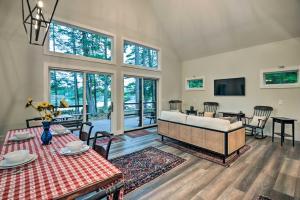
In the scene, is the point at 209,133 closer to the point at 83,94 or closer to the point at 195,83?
the point at 83,94

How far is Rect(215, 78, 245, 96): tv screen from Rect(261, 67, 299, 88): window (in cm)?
69

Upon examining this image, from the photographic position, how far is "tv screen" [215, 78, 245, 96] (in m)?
5.78

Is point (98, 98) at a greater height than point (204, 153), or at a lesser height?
greater

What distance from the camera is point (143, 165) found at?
10.0 ft

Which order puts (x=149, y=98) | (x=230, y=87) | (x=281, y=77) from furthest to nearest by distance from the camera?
(x=149, y=98) → (x=230, y=87) → (x=281, y=77)

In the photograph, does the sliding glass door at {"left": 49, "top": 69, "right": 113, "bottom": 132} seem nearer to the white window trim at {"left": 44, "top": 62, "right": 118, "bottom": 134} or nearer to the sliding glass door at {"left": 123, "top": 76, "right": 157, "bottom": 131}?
the white window trim at {"left": 44, "top": 62, "right": 118, "bottom": 134}

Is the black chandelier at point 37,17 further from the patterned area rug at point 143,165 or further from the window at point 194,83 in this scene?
the window at point 194,83

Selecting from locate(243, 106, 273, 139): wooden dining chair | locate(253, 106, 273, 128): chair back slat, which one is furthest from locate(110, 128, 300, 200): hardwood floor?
locate(253, 106, 273, 128): chair back slat

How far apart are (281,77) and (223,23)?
8.35 ft

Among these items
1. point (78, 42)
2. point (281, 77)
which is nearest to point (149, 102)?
point (78, 42)

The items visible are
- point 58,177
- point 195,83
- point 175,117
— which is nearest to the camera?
point 58,177

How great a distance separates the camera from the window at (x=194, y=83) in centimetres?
709

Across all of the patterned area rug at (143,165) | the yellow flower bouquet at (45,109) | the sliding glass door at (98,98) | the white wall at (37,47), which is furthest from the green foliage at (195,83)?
the yellow flower bouquet at (45,109)

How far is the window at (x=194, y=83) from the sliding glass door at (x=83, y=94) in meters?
3.93
